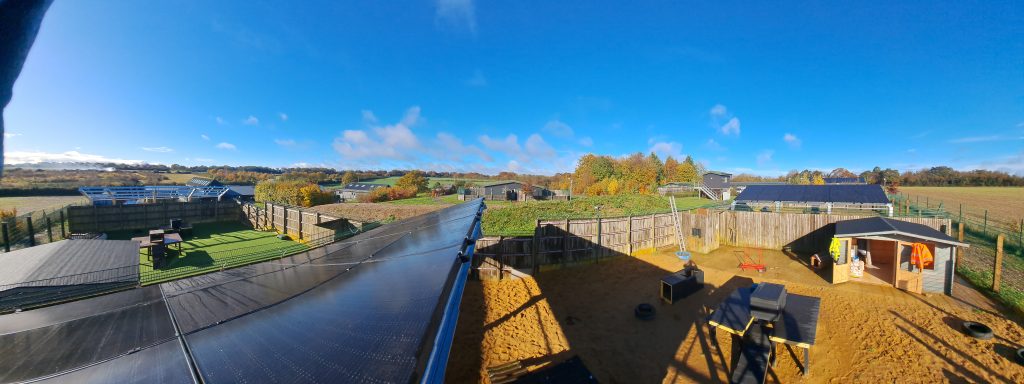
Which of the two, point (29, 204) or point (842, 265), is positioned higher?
point (29, 204)

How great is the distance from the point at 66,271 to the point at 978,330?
20.4m

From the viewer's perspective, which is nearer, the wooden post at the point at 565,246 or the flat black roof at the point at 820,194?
the wooden post at the point at 565,246

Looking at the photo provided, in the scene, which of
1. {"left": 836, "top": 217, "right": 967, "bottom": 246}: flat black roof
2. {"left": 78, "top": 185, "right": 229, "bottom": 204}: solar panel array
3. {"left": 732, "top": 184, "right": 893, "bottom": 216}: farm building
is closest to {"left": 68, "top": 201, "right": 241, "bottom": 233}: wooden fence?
{"left": 78, "top": 185, "right": 229, "bottom": 204}: solar panel array

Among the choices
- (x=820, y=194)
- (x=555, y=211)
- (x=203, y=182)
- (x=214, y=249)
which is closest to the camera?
(x=214, y=249)

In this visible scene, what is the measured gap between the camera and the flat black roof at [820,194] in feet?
57.0

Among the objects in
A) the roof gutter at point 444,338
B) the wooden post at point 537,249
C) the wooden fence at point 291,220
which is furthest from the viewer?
the wooden fence at point 291,220

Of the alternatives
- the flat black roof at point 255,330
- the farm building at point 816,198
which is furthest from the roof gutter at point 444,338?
the farm building at point 816,198

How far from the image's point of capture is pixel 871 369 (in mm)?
6453

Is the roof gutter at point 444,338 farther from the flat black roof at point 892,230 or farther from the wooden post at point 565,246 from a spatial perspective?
the flat black roof at point 892,230

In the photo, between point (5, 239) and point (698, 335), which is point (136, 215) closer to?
point (5, 239)

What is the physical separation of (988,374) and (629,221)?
922 centimetres

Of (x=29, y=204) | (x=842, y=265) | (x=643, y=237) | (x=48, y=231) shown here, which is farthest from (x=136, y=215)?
(x=842, y=265)

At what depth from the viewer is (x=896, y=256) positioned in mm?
10305

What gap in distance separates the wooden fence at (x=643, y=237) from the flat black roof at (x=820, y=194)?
12.4 feet
